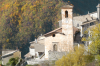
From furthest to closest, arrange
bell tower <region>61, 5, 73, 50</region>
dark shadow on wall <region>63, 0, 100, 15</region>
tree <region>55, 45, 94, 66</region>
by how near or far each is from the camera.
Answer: dark shadow on wall <region>63, 0, 100, 15</region>
bell tower <region>61, 5, 73, 50</region>
tree <region>55, 45, 94, 66</region>

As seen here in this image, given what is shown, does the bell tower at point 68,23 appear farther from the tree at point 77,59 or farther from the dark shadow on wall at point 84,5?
the dark shadow on wall at point 84,5

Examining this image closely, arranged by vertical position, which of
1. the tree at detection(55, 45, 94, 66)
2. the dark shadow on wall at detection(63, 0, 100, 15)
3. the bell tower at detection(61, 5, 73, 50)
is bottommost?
the tree at detection(55, 45, 94, 66)

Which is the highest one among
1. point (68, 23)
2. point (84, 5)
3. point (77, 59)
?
point (84, 5)

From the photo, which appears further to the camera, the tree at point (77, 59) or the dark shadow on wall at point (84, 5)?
the dark shadow on wall at point (84, 5)

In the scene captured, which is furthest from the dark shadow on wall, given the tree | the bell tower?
the tree

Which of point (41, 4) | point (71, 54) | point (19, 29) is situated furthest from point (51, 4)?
point (71, 54)

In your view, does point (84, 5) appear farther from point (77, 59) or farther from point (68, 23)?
point (77, 59)

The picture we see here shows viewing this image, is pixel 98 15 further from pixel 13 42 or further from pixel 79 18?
pixel 13 42

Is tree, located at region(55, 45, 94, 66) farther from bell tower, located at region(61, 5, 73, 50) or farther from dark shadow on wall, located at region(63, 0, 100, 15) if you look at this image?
dark shadow on wall, located at region(63, 0, 100, 15)

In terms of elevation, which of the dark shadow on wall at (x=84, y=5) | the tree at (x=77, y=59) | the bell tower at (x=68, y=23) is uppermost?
the dark shadow on wall at (x=84, y=5)

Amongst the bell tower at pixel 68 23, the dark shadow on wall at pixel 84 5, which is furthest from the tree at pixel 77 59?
the dark shadow on wall at pixel 84 5

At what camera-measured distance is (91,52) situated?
1877cm

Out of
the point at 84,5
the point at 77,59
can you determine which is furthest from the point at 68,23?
the point at 84,5

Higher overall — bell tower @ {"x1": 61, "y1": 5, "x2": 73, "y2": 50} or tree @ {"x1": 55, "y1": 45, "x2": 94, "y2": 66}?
bell tower @ {"x1": 61, "y1": 5, "x2": 73, "y2": 50}
